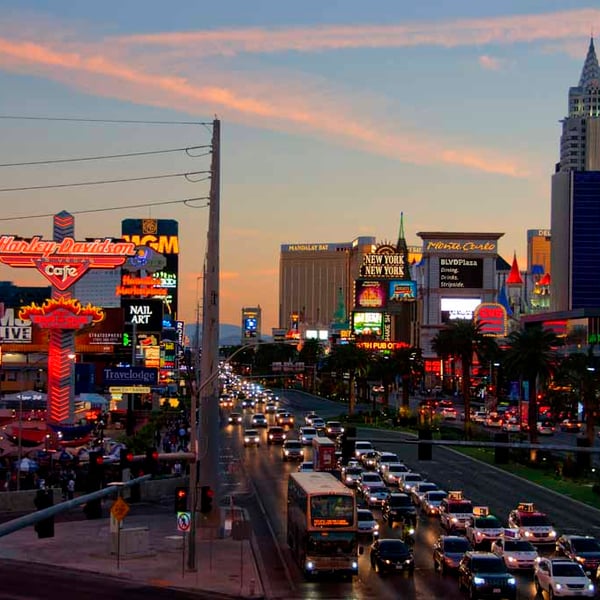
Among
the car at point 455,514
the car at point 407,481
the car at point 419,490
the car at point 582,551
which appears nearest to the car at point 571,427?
the car at point 407,481

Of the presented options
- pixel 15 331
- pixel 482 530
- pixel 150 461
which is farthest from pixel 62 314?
pixel 15 331

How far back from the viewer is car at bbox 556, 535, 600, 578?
36125mm

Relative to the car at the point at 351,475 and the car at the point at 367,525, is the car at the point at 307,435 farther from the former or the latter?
the car at the point at 367,525

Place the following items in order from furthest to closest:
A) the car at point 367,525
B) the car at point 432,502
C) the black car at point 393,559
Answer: the car at point 432,502
the car at point 367,525
the black car at point 393,559

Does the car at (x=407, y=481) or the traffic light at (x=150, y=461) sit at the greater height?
the traffic light at (x=150, y=461)

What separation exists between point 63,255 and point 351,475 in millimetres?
30389

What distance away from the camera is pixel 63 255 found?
263ft

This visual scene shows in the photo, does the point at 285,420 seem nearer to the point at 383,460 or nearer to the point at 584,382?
the point at 584,382

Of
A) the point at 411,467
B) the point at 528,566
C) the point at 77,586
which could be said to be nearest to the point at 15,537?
the point at 77,586

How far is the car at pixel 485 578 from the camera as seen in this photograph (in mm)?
31391

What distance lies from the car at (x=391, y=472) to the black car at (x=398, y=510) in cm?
1172

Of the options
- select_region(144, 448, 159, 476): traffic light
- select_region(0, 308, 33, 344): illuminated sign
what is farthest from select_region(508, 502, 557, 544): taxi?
select_region(0, 308, 33, 344): illuminated sign

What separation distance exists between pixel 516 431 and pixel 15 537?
63.5 metres

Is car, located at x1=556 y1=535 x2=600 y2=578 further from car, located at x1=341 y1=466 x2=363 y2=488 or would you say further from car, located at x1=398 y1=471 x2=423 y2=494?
car, located at x1=341 y1=466 x2=363 y2=488
